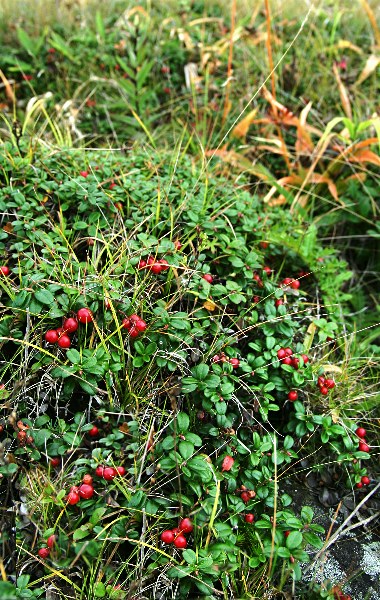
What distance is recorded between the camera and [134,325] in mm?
2166

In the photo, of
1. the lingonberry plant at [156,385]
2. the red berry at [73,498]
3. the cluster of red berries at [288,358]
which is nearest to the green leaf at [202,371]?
the lingonberry plant at [156,385]

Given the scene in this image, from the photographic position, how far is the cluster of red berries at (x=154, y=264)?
2291 millimetres

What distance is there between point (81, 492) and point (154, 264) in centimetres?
90

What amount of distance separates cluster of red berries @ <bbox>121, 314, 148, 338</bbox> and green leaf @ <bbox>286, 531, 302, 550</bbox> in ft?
2.97

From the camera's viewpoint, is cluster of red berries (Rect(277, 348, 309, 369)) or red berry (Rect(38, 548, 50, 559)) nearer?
red berry (Rect(38, 548, 50, 559))

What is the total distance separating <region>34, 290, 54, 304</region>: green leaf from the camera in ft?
6.86

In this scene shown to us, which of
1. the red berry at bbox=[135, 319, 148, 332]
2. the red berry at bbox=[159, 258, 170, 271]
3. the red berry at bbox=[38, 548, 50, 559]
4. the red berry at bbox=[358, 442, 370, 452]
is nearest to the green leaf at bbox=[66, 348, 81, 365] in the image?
the red berry at bbox=[135, 319, 148, 332]

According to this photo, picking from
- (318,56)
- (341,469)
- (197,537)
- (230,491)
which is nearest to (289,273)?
(341,469)

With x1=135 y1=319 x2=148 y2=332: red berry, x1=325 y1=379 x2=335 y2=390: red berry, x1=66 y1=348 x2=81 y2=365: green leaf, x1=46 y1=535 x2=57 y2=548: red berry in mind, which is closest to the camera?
x1=46 y1=535 x2=57 y2=548: red berry

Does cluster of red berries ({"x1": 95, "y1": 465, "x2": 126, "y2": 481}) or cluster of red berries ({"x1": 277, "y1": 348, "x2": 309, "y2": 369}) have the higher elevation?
cluster of red berries ({"x1": 277, "y1": 348, "x2": 309, "y2": 369})

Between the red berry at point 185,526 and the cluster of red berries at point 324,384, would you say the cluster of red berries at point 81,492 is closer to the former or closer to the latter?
the red berry at point 185,526

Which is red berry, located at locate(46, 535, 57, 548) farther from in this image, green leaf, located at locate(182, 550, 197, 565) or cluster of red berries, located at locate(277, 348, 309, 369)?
cluster of red berries, located at locate(277, 348, 309, 369)

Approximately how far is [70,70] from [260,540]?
11.1 ft

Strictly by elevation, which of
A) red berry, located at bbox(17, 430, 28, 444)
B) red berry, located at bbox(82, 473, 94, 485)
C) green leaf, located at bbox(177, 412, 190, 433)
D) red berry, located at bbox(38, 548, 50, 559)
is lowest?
red berry, located at bbox(38, 548, 50, 559)
